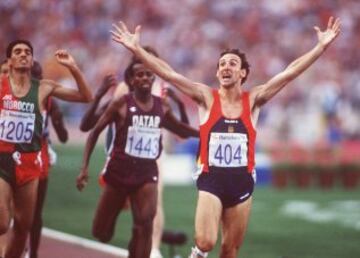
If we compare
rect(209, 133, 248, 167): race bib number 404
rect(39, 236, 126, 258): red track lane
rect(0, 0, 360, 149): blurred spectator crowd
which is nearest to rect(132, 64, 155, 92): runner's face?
rect(209, 133, 248, 167): race bib number 404

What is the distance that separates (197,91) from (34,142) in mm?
1555

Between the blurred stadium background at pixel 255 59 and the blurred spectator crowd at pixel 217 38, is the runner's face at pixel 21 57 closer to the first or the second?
the blurred stadium background at pixel 255 59

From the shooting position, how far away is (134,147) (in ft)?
35.3

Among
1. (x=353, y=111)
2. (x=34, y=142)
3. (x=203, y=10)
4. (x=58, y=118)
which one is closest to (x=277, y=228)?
(x=58, y=118)

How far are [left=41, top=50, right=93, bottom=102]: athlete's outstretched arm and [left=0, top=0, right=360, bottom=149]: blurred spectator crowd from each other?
18414 millimetres

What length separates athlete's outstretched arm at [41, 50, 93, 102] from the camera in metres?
9.88

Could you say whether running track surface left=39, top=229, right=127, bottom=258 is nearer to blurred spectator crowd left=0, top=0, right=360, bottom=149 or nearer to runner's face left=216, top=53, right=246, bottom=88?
runner's face left=216, top=53, right=246, bottom=88

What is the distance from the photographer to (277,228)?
16594 millimetres

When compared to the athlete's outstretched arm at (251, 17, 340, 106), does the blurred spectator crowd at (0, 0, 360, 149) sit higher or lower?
higher

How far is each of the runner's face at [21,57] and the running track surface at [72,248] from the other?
3377mm

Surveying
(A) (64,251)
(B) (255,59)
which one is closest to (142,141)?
(A) (64,251)

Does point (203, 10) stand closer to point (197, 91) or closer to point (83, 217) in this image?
point (83, 217)

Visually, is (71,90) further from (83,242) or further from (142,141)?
(83,242)

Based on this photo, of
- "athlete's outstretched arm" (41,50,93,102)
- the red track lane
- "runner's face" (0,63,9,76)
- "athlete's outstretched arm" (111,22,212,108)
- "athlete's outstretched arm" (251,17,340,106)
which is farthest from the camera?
the red track lane
